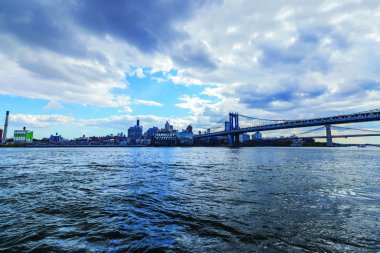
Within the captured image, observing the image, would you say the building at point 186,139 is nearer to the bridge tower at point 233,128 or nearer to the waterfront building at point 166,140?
the waterfront building at point 166,140

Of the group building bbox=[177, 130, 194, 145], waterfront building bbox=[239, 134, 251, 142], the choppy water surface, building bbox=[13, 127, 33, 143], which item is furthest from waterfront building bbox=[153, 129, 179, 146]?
the choppy water surface

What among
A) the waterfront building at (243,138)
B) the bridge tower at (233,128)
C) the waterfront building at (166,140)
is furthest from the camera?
the waterfront building at (166,140)

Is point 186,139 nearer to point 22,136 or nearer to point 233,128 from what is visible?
point 233,128

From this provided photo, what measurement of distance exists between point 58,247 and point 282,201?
635 centimetres

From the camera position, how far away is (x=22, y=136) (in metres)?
140

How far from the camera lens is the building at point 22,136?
13925 centimetres

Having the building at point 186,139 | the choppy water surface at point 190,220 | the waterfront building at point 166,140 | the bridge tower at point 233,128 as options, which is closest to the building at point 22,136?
the waterfront building at point 166,140

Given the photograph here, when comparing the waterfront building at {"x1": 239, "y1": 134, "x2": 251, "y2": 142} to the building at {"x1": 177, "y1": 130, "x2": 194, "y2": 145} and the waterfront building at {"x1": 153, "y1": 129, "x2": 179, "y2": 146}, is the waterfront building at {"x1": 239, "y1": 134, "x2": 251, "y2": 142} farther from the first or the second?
the waterfront building at {"x1": 153, "y1": 129, "x2": 179, "y2": 146}

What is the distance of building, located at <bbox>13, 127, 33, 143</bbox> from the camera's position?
139m

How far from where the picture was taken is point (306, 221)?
5047 mm

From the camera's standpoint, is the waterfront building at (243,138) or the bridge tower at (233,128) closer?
the bridge tower at (233,128)

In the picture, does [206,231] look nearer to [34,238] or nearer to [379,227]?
[34,238]

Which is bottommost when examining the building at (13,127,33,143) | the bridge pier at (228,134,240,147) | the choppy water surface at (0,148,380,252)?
the choppy water surface at (0,148,380,252)

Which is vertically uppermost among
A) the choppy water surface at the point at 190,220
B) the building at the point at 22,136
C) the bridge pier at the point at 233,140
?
the building at the point at 22,136
